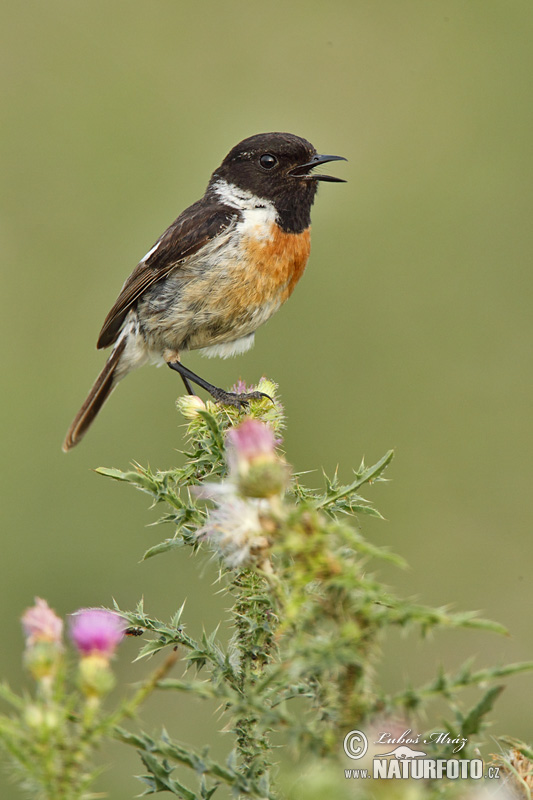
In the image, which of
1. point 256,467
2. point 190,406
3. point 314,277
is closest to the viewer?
point 256,467

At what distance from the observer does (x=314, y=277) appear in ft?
25.5

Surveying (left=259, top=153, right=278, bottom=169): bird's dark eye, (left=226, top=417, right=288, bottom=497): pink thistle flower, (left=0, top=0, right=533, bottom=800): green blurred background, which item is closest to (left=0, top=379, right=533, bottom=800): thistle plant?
(left=226, top=417, right=288, bottom=497): pink thistle flower

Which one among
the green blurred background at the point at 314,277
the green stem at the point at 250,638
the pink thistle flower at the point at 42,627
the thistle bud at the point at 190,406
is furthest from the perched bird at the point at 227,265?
the pink thistle flower at the point at 42,627

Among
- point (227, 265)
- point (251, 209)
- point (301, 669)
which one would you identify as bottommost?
point (301, 669)

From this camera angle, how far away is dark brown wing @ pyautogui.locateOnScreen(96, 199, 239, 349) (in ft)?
16.7

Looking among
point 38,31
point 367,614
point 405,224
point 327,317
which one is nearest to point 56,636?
Answer: point 367,614

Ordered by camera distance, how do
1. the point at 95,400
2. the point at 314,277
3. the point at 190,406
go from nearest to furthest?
the point at 190,406 → the point at 95,400 → the point at 314,277

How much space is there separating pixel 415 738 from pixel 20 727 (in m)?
0.57

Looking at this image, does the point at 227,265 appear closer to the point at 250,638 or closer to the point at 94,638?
the point at 250,638

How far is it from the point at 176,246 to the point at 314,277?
279cm

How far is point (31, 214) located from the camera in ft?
27.6

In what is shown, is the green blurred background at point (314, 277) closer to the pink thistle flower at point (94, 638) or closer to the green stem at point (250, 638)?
the green stem at point (250, 638)

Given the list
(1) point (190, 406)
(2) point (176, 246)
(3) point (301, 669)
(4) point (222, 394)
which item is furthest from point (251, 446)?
(2) point (176, 246)

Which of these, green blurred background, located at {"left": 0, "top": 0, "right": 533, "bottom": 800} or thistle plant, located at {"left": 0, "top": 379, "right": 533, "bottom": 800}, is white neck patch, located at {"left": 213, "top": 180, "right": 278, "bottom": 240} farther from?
thistle plant, located at {"left": 0, "top": 379, "right": 533, "bottom": 800}
